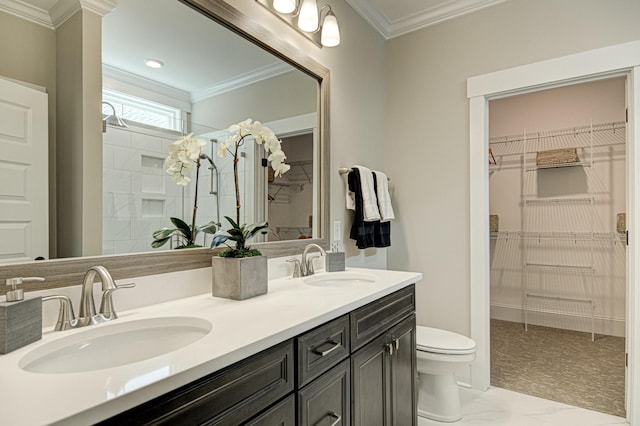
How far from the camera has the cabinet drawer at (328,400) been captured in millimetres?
1020

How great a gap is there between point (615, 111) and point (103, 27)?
4.14m

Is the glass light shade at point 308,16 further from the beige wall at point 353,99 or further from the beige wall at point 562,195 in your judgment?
the beige wall at point 562,195

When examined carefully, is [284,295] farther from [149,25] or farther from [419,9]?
[419,9]

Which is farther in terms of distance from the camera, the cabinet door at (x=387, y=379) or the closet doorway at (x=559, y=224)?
the closet doorway at (x=559, y=224)

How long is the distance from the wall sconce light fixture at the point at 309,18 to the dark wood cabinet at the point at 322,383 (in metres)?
1.40

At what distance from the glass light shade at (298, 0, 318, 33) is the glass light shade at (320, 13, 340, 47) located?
10 cm

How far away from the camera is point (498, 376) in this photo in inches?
100.0

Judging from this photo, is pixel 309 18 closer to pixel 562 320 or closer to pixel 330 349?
pixel 330 349

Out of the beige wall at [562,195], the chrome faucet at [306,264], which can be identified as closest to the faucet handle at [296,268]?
the chrome faucet at [306,264]

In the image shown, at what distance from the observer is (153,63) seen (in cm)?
127

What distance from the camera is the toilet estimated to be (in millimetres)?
1945

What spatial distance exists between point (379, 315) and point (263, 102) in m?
1.11

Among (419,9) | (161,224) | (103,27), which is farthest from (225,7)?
(419,9)

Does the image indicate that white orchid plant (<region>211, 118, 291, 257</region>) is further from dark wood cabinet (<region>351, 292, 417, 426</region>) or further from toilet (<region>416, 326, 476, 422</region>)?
toilet (<region>416, 326, 476, 422</region>)
